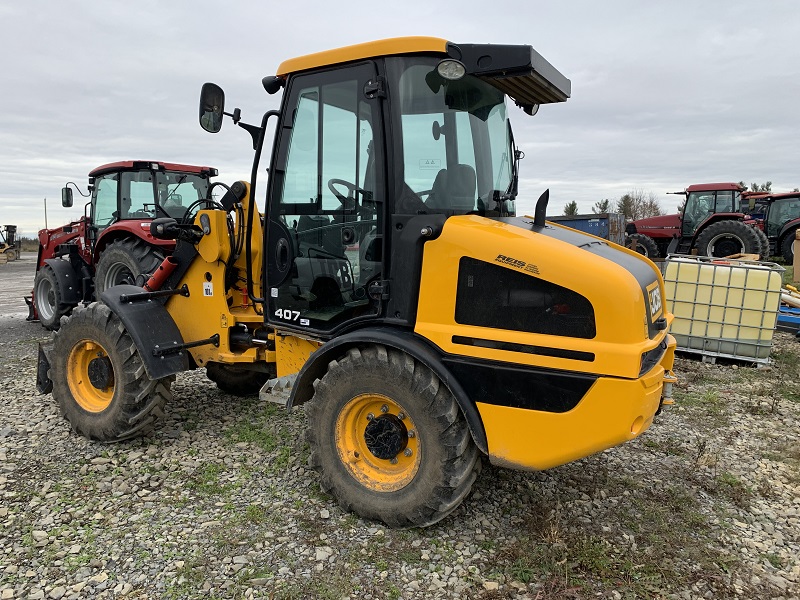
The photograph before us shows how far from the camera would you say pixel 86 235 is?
31.8 feet

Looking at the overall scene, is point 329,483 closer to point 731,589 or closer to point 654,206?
point 731,589

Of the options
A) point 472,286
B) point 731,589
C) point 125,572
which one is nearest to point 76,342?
point 125,572

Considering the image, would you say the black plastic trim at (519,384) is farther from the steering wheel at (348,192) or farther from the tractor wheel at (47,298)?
the tractor wheel at (47,298)

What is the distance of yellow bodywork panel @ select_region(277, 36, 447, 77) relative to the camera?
3.18 meters

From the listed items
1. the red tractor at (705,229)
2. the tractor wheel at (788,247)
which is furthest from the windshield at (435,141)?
the tractor wheel at (788,247)

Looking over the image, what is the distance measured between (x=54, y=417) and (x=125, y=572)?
2.59m

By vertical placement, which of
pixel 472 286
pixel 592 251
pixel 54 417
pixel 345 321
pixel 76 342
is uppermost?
pixel 592 251

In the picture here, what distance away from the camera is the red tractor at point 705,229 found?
49.4 ft

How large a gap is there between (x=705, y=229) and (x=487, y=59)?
1491 cm

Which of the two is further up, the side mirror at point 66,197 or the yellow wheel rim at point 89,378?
the side mirror at point 66,197

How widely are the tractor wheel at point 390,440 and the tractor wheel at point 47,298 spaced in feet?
26.0

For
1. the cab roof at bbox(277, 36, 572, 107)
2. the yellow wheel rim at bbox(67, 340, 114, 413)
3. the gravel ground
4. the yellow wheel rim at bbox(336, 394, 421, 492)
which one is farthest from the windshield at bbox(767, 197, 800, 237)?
the yellow wheel rim at bbox(67, 340, 114, 413)

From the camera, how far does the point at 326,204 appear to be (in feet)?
11.9

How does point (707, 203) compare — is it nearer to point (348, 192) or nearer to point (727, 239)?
point (727, 239)
